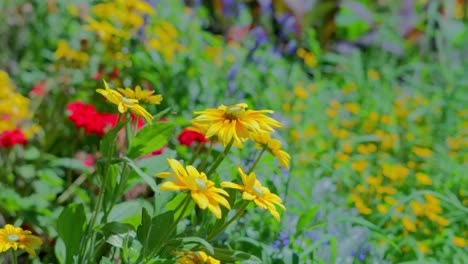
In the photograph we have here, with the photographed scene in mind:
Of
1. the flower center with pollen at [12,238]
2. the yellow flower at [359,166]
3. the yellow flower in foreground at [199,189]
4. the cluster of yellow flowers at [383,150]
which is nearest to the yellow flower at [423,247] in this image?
the cluster of yellow flowers at [383,150]

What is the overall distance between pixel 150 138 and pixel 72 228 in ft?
0.91

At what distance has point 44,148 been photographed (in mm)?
2467

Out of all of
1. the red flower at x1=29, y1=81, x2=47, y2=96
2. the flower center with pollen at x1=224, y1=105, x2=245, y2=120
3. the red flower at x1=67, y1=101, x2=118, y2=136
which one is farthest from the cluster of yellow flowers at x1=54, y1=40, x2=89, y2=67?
the flower center with pollen at x1=224, y1=105, x2=245, y2=120

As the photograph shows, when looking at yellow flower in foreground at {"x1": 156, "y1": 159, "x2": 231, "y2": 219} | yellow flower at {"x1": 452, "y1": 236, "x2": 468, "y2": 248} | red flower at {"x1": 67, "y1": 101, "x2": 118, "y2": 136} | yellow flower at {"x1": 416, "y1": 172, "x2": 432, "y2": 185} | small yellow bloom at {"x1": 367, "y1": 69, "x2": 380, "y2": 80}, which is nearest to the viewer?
yellow flower in foreground at {"x1": 156, "y1": 159, "x2": 231, "y2": 219}

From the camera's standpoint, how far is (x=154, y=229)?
1327 millimetres

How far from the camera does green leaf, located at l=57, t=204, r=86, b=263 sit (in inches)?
59.7

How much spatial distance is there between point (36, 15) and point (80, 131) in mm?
1327

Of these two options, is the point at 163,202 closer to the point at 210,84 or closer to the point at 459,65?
the point at 210,84

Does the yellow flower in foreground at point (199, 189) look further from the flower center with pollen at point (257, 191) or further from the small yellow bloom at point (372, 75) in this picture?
the small yellow bloom at point (372, 75)

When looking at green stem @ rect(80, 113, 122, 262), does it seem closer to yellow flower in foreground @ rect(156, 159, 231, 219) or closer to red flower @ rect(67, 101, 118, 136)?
yellow flower in foreground @ rect(156, 159, 231, 219)

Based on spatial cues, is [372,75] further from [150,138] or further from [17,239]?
[17,239]

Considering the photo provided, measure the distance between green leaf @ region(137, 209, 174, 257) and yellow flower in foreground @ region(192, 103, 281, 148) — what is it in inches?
7.7

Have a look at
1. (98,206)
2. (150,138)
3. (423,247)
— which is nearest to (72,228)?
(98,206)

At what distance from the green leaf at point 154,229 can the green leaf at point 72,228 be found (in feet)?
0.82
